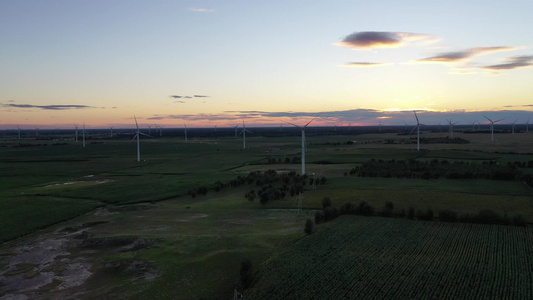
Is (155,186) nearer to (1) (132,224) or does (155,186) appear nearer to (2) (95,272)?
(1) (132,224)

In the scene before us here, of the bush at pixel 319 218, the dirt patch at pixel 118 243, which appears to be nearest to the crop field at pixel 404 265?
the bush at pixel 319 218

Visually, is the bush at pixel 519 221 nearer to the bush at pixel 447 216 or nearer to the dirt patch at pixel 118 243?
the bush at pixel 447 216

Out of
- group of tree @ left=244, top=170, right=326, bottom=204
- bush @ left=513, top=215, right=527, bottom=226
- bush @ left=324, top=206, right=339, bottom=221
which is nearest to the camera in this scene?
bush @ left=513, top=215, right=527, bottom=226

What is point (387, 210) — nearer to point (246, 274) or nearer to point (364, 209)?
point (364, 209)

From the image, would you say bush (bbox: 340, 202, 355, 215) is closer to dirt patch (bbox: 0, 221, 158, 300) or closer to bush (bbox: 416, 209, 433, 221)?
bush (bbox: 416, 209, 433, 221)

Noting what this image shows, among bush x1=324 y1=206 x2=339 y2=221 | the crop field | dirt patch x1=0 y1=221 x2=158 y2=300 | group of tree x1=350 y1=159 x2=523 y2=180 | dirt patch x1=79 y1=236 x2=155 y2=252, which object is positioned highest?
group of tree x1=350 y1=159 x2=523 y2=180

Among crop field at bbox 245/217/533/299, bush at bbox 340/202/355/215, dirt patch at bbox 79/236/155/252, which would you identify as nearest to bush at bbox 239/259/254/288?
crop field at bbox 245/217/533/299

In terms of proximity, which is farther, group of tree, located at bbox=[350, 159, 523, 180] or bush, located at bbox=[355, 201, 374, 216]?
group of tree, located at bbox=[350, 159, 523, 180]

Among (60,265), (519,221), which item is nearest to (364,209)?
(519,221)

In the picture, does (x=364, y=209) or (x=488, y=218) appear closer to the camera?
(x=488, y=218)
